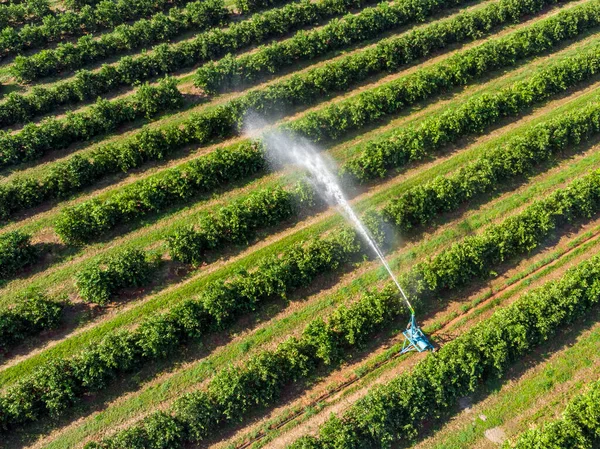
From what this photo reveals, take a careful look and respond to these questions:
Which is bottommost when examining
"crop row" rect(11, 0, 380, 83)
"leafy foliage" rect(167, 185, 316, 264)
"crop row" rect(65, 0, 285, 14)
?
"leafy foliage" rect(167, 185, 316, 264)

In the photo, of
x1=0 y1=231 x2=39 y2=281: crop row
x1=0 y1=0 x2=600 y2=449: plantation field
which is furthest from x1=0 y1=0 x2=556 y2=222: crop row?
x1=0 y1=231 x2=39 y2=281: crop row

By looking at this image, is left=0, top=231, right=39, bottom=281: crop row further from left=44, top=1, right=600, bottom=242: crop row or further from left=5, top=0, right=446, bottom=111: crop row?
left=5, top=0, right=446, bottom=111: crop row

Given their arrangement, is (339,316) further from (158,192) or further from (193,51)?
(193,51)

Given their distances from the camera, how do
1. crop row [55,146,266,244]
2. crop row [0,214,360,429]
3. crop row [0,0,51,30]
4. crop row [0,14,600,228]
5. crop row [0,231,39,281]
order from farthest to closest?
crop row [0,0,51,30] < crop row [0,14,600,228] < crop row [55,146,266,244] < crop row [0,231,39,281] < crop row [0,214,360,429]

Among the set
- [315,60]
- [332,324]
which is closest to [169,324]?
[332,324]

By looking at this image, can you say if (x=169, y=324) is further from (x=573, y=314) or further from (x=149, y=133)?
(x=573, y=314)

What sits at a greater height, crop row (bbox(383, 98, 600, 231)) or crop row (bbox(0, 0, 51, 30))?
crop row (bbox(0, 0, 51, 30))
